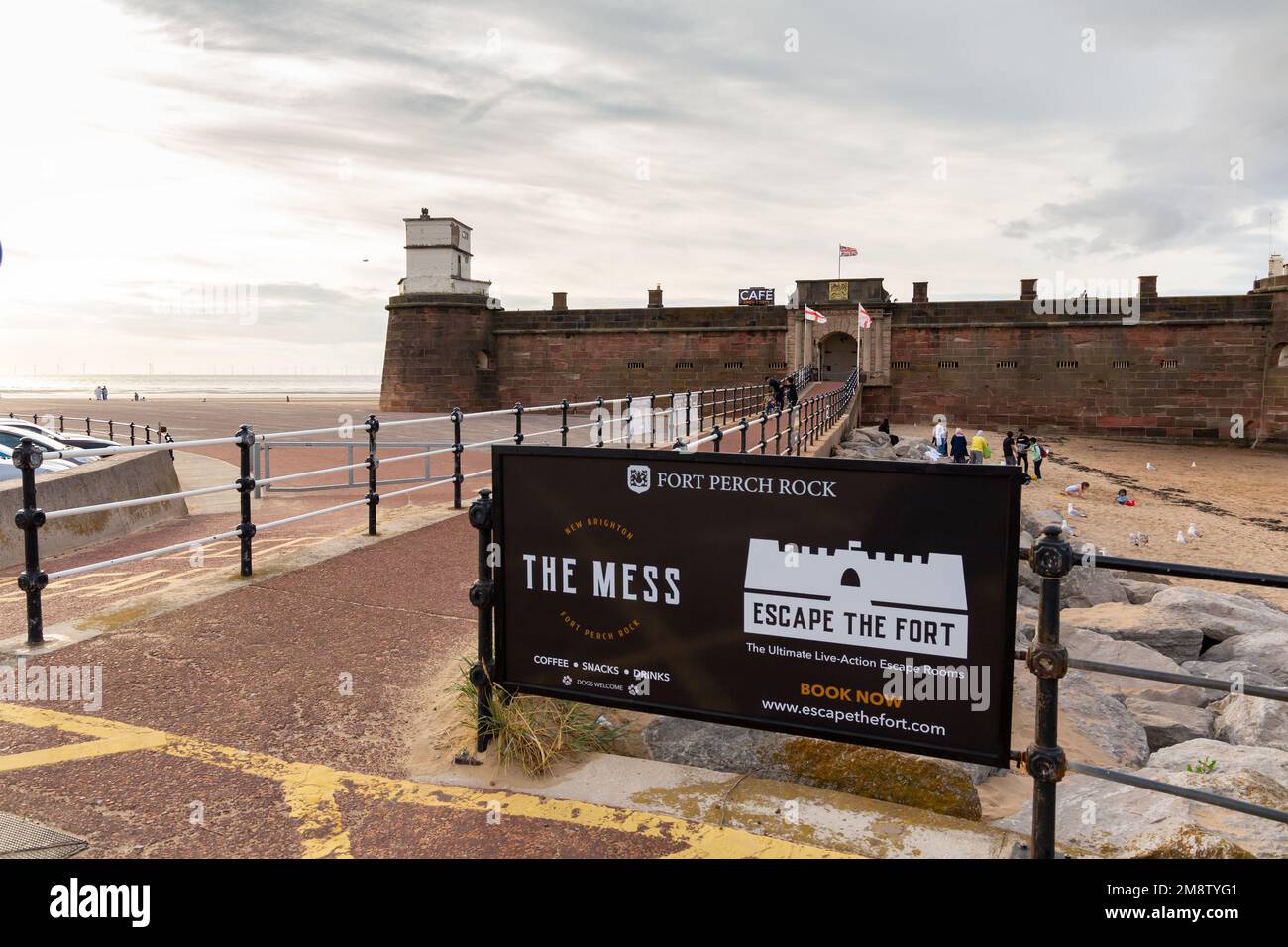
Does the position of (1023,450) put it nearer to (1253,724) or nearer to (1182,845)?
(1253,724)

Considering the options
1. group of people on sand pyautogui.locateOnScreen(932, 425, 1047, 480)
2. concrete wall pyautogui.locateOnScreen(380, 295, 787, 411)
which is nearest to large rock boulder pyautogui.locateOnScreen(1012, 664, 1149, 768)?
group of people on sand pyautogui.locateOnScreen(932, 425, 1047, 480)

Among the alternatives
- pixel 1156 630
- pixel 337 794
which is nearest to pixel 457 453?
pixel 337 794

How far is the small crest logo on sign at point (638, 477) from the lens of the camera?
3408mm

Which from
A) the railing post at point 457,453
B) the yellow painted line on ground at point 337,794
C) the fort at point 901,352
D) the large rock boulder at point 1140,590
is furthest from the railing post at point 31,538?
the fort at point 901,352

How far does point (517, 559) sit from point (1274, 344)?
37.9 metres

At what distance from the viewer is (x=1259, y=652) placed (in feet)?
28.1

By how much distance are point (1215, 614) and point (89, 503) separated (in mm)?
12757

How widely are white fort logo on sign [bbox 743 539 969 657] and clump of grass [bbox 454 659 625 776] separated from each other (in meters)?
1.05

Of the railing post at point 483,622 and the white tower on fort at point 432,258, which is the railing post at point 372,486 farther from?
the white tower on fort at point 432,258

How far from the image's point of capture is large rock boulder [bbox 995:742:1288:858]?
10.6ft

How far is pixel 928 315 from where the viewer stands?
35906 mm

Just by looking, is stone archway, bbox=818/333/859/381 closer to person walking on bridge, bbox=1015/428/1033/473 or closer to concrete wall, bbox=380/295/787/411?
concrete wall, bbox=380/295/787/411

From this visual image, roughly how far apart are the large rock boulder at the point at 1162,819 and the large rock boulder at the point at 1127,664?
2.79 m
